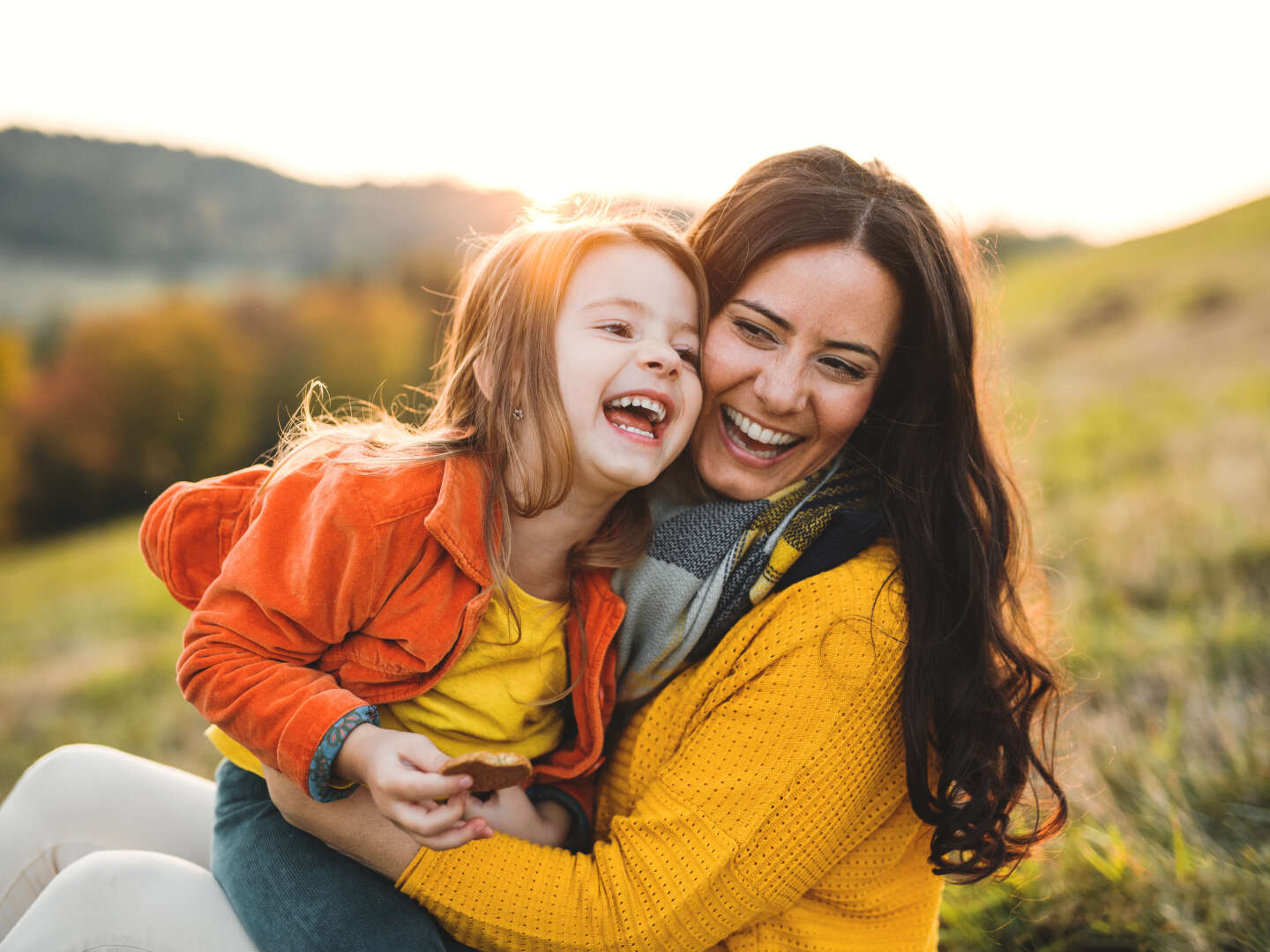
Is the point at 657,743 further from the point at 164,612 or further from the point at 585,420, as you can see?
the point at 164,612

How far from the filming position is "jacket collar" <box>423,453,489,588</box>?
164 cm

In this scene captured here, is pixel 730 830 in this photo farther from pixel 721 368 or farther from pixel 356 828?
pixel 721 368

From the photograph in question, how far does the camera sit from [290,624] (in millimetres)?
1579

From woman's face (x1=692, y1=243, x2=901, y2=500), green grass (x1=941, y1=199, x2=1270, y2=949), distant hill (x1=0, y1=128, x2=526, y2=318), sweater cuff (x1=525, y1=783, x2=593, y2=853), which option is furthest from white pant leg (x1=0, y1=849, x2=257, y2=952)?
distant hill (x1=0, y1=128, x2=526, y2=318)

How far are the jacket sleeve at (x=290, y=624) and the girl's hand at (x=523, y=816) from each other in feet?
1.02

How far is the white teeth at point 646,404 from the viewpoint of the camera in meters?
1.80

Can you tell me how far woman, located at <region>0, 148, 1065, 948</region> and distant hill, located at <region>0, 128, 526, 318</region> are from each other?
16.1 metres

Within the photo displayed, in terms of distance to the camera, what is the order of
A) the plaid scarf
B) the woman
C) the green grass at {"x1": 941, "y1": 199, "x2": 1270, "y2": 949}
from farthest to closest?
the green grass at {"x1": 941, "y1": 199, "x2": 1270, "y2": 949}
the plaid scarf
the woman

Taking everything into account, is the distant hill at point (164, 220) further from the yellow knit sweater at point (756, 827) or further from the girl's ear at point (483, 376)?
the yellow knit sweater at point (756, 827)

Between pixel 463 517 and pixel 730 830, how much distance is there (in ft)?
2.45

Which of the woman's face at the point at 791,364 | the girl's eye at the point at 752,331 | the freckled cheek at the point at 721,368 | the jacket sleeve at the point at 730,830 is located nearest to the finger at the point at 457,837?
the jacket sleeve at the point at 730,830

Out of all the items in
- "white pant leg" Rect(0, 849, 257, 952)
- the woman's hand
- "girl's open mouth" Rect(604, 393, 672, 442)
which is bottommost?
"white pant leg" Rect(0, 849, 257, 952)

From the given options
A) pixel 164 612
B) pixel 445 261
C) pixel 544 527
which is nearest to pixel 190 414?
pixel 445 261

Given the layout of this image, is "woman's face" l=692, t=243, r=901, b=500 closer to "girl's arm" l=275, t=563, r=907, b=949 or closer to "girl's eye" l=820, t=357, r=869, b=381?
"girl's eye" l=820, t=357, r=869, b=381
